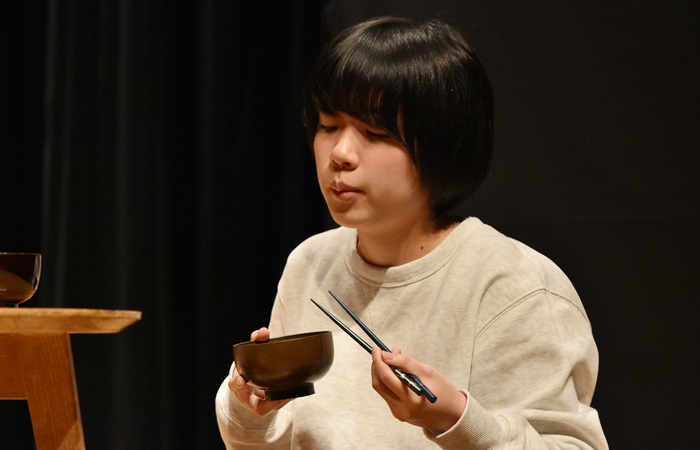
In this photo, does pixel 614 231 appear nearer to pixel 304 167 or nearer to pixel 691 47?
pixel 691 47

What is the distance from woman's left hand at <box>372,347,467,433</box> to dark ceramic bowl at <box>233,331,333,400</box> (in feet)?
0.29

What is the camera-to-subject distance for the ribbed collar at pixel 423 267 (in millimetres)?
911

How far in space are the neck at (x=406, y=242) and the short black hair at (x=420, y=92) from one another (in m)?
0.05

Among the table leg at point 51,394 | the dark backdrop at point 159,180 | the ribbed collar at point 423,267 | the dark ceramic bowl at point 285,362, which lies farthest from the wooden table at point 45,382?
the dark backdrop at point 159,180

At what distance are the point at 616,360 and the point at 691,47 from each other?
1.89 ft

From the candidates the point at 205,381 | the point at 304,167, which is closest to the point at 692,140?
the point at 304,167

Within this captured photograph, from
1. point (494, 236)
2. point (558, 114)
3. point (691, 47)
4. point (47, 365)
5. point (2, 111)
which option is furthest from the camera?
point (2, 111)

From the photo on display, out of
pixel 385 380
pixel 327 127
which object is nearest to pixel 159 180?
pixel 327 127

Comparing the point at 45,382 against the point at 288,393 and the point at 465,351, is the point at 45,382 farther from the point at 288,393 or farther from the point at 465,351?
the point at 465,351

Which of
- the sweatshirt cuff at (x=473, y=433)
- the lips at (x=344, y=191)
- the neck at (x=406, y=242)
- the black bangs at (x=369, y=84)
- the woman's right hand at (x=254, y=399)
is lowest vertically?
the woman's right hand at (x=254, y=399)

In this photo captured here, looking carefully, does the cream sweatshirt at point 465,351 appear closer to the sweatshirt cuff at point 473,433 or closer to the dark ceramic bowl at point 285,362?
the sweatshirt cuff at point 473,433

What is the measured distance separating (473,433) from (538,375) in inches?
5.8

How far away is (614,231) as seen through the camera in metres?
1.18

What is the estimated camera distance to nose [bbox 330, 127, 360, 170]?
0.83 m
